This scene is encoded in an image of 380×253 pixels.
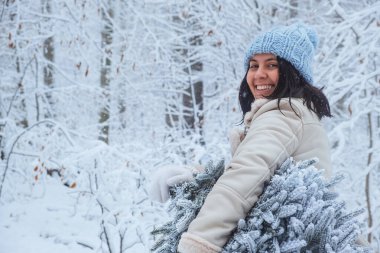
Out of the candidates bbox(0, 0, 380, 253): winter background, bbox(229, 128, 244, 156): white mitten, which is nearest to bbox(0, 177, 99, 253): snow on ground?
bbox(0, 0, 380, 253): winter background

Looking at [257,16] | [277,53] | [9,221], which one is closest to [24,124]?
[9,221]

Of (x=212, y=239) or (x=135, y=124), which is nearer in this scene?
(x=212, y=239)

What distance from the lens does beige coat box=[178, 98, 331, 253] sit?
1.15 meters

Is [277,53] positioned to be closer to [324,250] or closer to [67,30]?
[324,250]

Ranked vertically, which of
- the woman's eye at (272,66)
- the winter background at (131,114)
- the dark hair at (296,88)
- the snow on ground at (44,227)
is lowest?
the snow on ground at (44,227)

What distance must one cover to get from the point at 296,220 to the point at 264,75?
0.71 metres

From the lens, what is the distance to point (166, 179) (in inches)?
60.8

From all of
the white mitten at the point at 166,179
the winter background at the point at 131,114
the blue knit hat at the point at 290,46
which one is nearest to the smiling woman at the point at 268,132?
the blue knit hat at the point at 290,46

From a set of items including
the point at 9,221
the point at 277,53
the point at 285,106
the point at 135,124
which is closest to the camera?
the point at 285,106

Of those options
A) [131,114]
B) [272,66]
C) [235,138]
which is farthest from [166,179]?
[131,114]

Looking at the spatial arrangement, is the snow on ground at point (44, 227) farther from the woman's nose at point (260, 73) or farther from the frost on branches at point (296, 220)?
the frost on branches at point (296, 220)

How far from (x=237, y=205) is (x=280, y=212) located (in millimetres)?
141

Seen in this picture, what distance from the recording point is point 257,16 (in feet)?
23.5

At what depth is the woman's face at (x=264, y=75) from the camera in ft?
5.31
